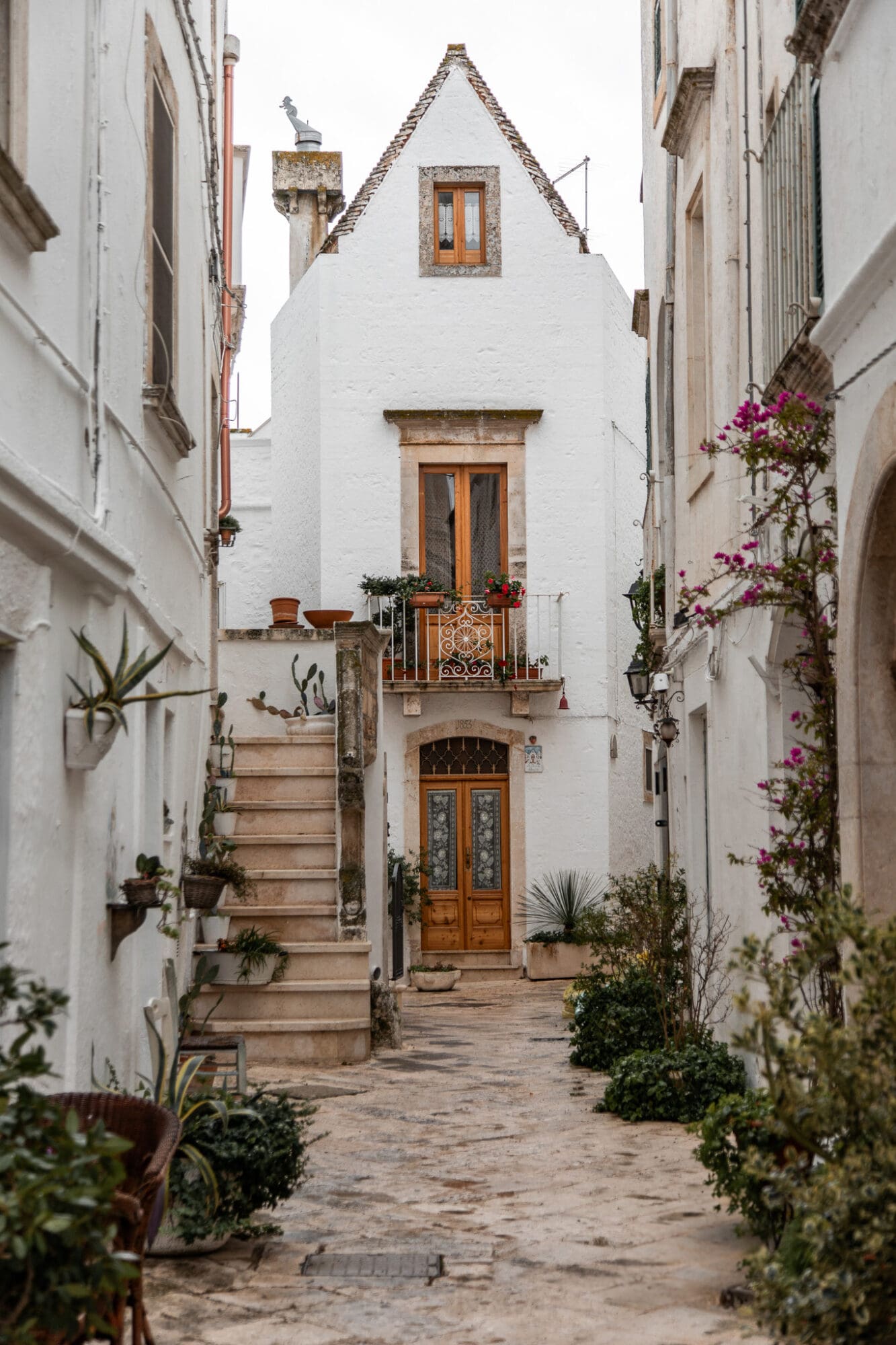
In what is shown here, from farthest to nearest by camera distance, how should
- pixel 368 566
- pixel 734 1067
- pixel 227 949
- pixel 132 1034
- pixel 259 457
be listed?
pixel 259 457 → pixel 368 566 → pixel 227 949 → pixel 734 1067 → pixel 132 1034

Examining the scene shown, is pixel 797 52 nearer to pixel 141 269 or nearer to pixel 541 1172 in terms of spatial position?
pixel 141 269

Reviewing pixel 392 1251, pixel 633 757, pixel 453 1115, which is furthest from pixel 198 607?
pixel 633 757

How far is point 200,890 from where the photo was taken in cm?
952

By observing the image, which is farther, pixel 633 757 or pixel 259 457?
pixel 259 457

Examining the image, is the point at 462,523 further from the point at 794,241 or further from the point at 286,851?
the point at 794,241

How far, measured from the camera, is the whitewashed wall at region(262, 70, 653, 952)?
686 inches

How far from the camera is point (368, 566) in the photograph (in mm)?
17656

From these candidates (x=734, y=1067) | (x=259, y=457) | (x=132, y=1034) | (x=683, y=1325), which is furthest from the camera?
(x=259, y=457)

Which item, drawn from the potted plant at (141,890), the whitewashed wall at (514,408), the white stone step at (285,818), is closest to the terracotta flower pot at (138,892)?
the potted plant at (141,890)

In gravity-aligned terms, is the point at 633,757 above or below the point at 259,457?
below

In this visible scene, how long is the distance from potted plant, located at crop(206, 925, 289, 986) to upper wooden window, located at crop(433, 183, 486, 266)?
10.4m

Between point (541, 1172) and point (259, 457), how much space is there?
47.0 feet

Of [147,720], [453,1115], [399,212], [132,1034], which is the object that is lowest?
[453,1115]

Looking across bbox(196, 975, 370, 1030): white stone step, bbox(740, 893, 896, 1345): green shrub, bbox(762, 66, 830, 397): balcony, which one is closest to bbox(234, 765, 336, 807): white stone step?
bbox(196, 975, 370, 1030): white stone step
